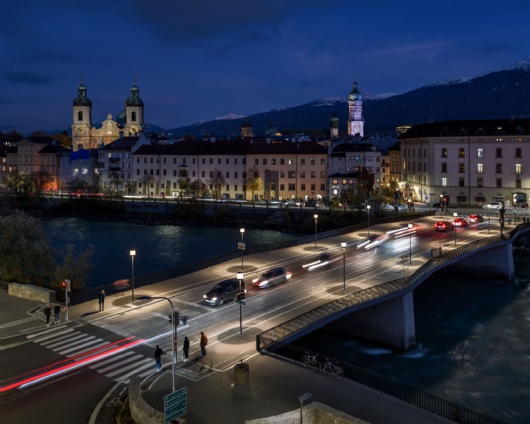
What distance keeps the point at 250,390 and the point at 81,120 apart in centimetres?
15270

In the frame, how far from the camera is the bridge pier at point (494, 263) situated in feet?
162

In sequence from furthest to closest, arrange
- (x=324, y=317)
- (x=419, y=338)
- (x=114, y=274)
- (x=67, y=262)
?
(x=114, y=274) < (x=67, y=262) < (x=419, y=338) < (x=324, y=317)

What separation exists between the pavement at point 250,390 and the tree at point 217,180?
80.6 m

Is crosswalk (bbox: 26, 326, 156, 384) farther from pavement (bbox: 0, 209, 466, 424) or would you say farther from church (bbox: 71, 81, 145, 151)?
church (bbox: 71, 81, 145, 151)

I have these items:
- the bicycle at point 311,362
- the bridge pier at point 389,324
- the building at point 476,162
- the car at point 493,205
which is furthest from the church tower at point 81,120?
the bicycle at point 311,362

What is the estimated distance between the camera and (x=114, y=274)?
50.9 metres

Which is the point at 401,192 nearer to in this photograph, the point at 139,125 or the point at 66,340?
the point at 66,340

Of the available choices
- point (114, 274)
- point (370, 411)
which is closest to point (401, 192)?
point (114, 274)

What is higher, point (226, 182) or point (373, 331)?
point (226, 182)

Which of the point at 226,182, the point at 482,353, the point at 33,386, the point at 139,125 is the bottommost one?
the point at 482,353

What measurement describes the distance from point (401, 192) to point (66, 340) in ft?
272

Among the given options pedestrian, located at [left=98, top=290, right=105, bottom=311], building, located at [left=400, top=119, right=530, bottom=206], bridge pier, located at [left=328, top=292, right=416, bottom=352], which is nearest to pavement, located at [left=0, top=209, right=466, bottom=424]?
pedestrian, located at [left=98, top=290, right=105, bottom=311]

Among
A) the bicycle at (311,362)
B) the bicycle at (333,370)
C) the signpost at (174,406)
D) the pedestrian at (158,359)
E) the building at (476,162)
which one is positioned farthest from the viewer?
the building at (476,162)

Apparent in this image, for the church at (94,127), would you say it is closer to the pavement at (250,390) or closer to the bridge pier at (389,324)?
the bridge pier at (389,324)
